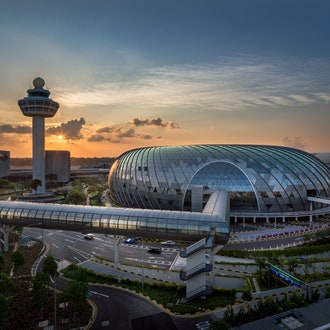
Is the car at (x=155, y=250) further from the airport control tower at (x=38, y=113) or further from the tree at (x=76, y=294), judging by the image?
the airport control tower at (x=38, y=113)

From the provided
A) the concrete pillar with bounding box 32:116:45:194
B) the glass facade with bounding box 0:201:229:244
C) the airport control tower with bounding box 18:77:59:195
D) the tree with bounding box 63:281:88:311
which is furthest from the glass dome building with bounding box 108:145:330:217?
the airport control tower with bounding box 18:77:59:195

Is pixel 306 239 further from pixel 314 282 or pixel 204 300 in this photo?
pixel 204 300

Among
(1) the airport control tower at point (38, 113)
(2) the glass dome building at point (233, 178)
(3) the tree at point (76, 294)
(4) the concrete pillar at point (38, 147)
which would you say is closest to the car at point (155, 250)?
(2) the glass dome building at point (233, 178)

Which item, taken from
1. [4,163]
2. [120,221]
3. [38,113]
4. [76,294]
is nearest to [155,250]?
[120,221]

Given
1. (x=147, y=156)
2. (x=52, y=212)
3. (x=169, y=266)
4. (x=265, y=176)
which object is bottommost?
(x=169, y=266)

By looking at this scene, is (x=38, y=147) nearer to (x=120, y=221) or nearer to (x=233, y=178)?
(x=233, y=178)

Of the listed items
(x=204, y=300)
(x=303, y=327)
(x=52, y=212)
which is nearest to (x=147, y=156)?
(x=52, y=212)

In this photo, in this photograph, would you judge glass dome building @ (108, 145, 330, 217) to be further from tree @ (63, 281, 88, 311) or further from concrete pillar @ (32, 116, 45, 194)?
concrete pillar @ (32, 116, 45, 194)

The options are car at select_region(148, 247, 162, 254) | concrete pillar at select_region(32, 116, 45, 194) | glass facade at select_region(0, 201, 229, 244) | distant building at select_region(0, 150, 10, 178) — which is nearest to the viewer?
glass facade at select_region(0, 201, 229, 244)
